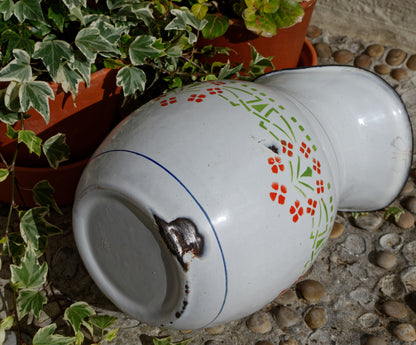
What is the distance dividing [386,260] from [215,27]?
0.88 meters

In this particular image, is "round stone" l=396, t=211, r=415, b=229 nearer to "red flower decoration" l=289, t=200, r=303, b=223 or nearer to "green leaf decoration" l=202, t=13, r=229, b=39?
"red flower decoration" l=289, t=200, r=303, b=223

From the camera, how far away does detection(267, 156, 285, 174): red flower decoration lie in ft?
3.91

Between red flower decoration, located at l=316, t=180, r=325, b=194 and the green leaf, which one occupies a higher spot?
red flower decoration, located at l=316, t=180, r=325, b=194

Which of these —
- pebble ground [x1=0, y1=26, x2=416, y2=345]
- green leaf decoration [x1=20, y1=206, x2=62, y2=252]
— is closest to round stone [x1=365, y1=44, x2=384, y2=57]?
pebble ground [x1=0, y1=26, x2=416, y2=345]

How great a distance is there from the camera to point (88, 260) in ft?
4.46

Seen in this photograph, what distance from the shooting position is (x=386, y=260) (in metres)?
1.67

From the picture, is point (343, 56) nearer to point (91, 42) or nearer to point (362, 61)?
point (362, 61)

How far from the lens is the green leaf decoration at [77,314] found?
141 centimetres

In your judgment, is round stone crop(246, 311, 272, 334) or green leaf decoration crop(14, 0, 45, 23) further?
round stone crop(246, 311, 272, 334)

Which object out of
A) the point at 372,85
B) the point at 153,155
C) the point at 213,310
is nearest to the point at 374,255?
the point at 372,85

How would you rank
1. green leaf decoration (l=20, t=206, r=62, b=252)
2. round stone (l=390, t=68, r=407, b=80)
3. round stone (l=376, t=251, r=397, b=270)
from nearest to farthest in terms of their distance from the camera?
1. green leaf decoration (l=20, t=206, r=62, b=252)
2. round stone (l=376, t=251, r=397, b=270)
3. round stone (l=390, t=68, r=407, b=80)

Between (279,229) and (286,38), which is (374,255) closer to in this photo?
(279,229)

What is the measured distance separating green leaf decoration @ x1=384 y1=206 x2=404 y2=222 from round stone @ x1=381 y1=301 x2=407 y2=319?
0.30 metres

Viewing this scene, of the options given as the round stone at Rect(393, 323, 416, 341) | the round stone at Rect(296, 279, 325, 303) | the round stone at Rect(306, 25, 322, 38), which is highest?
the round stone at Rect(306, 25, 322, 38)
